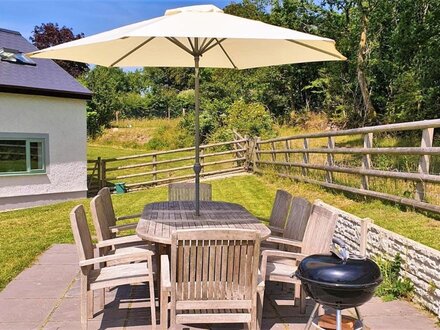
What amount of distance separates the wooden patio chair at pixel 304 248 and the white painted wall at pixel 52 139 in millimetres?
7907

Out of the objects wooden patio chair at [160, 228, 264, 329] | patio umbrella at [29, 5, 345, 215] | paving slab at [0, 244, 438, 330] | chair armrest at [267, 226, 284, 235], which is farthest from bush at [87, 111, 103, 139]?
wooden patio chair at [160, 228, 264, 329]

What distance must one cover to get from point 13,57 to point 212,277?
997 cm

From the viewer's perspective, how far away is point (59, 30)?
3050 centimetres

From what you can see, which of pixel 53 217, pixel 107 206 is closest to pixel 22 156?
pixel 53 217

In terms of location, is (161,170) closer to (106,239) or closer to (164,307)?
(106,239)

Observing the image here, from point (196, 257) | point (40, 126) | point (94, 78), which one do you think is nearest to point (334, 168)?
point (196, 257)

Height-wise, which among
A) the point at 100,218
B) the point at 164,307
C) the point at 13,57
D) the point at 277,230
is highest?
the point at 13,57

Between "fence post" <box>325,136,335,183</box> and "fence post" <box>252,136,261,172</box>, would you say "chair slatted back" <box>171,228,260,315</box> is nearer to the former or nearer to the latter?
"fence post" <box>325,136,335,183</box>

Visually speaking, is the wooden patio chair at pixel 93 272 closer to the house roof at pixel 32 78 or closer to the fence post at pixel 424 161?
the fence post at pixel 424 161

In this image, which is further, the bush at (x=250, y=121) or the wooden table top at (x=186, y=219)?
the bush at (x=250, y=121)

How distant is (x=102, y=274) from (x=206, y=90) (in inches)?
814

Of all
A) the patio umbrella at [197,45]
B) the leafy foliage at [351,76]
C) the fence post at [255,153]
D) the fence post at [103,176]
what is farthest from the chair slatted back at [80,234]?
the leafy foliage at [351,76]

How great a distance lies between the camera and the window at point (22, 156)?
9.70 metres

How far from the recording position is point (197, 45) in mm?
4531
